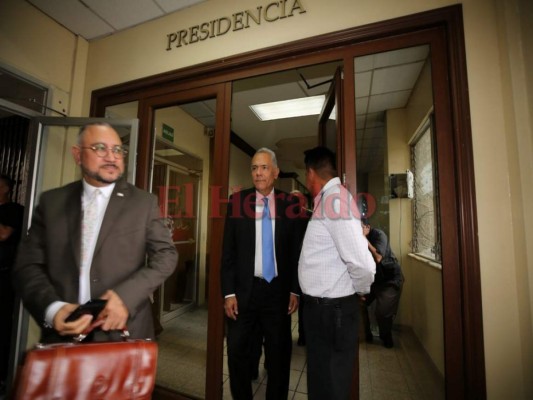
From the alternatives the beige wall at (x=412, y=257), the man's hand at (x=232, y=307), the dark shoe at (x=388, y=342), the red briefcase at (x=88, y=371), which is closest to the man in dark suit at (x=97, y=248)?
the red briefcase at (x=88, y=371)

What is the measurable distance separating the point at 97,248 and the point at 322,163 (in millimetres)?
1344

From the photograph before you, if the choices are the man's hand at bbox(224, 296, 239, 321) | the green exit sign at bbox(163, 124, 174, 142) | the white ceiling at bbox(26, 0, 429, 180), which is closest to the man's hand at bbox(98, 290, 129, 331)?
the man's hand at bbox(224, 296, 239, 321)

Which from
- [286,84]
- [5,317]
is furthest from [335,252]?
[5,317]

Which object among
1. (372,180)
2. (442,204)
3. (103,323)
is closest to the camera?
(103,323)

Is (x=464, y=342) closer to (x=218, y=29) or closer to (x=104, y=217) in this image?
(x=104, y=217)

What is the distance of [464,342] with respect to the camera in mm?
1481

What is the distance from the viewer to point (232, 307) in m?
1.85

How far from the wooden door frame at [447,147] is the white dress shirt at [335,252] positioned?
364 millimetres

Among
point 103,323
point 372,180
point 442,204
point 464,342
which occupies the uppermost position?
point 372,180

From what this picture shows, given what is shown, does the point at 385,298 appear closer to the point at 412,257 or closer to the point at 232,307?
the point at 412,257

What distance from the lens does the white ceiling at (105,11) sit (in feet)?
7.54

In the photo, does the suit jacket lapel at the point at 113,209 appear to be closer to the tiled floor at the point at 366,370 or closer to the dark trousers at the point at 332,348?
the dark trousers at the point at 332,348

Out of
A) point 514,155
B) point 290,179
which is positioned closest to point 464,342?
point 514,155

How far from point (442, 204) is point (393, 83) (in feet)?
7.63
